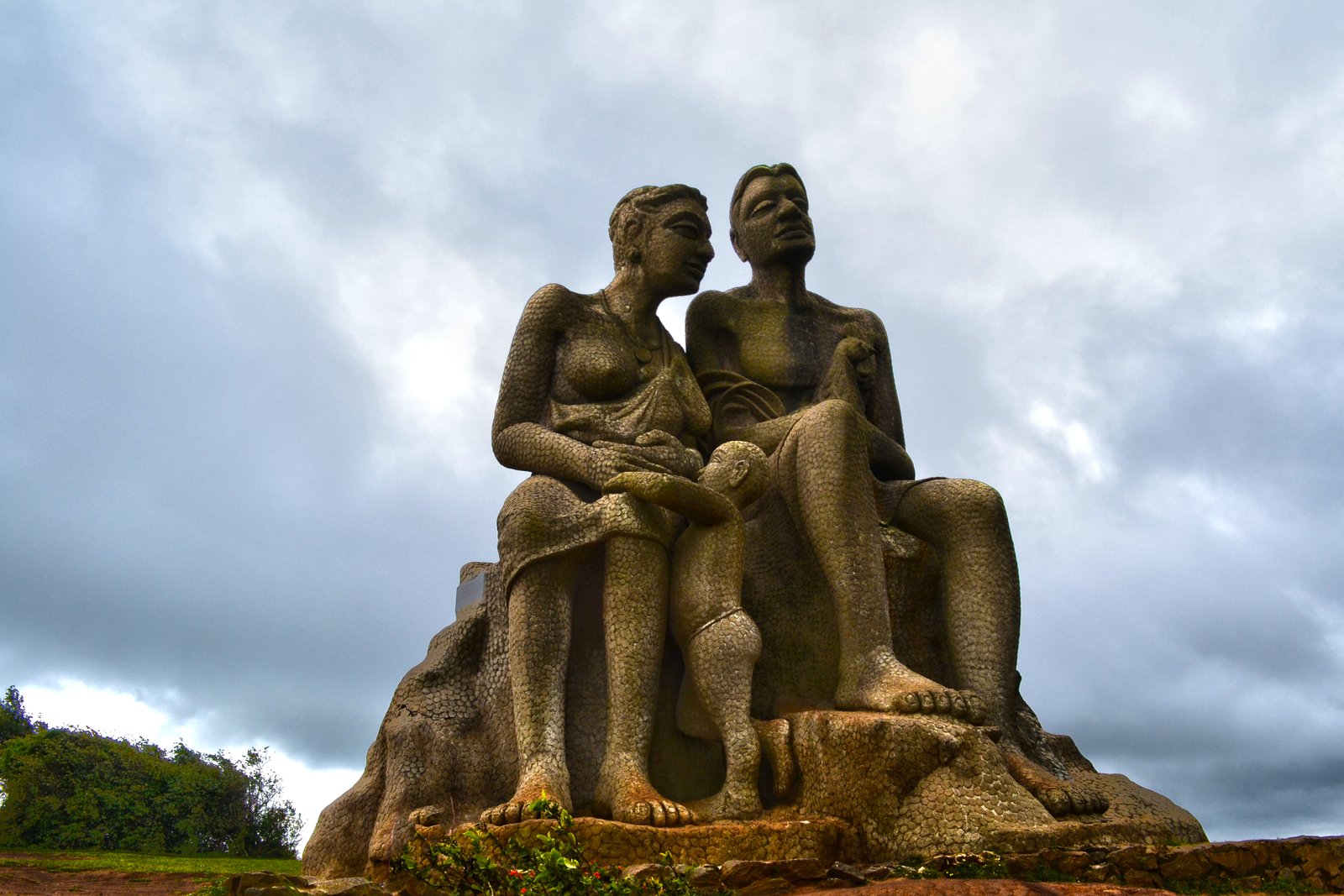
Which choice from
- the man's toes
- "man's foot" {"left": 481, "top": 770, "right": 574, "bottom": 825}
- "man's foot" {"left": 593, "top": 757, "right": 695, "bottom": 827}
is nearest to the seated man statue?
"man's foot" {"left": 593, "top": 757, "right": 695, "bottom": 827}

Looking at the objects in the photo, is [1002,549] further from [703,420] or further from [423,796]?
[423,796]

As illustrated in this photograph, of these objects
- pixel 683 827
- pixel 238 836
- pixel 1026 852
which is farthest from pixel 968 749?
pixel 238 836

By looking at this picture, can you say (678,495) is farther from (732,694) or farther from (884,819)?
(884,819)

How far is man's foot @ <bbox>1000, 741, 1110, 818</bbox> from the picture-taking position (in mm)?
5422

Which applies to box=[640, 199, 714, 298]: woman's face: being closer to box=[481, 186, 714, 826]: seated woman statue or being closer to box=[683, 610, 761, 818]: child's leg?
box=[481, 186, 714, 826]: seated woman statue

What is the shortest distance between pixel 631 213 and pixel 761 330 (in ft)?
4.09

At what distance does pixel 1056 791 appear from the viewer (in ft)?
18.0

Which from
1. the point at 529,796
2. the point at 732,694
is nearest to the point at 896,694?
the point at 732,694

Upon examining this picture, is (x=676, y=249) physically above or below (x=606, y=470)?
above

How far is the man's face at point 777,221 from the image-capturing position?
7.86m

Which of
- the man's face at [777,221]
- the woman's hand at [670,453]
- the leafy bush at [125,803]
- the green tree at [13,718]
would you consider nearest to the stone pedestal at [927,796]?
the woman's hand at [670,453]

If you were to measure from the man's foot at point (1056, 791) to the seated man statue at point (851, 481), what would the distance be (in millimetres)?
10

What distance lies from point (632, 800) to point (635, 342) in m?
2.98

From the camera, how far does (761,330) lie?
7.91 metres
